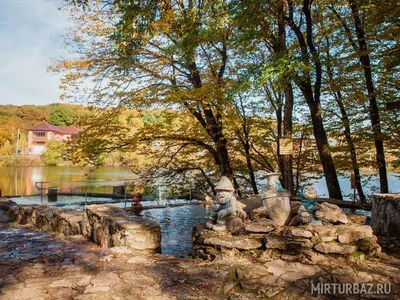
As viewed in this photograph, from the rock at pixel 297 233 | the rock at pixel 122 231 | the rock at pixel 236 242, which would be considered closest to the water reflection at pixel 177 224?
the rock at pixel 122 231

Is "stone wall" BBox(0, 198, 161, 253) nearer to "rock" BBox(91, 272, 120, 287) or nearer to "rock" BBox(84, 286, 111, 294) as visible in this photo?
"rock" BBox(91, 272, 120, 287)

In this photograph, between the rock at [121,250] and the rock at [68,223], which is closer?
the rock at [121,250]

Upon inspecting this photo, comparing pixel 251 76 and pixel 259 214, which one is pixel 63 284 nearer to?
pixel 259 214

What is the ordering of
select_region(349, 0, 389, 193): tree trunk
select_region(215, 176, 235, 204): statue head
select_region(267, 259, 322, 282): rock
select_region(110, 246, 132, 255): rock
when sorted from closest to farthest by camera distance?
select_region(267, 259, 322, 282): rock, select_region(110, 246, 132, 255): rock, select_region(215, 176, 235, 204): statue head, select_region(349, 0, 389, 193): tree trunk

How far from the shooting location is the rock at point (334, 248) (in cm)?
313

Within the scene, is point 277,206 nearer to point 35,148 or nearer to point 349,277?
point 349,277

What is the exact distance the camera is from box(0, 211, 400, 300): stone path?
2430 mm

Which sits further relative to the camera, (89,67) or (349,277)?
(89,67)

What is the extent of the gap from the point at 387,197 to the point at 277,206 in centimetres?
196

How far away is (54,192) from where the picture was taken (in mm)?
14531

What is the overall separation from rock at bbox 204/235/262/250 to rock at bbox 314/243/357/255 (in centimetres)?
66

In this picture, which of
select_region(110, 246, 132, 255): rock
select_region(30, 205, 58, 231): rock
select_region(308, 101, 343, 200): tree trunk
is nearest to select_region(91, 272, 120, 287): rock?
select_region(110, 246, 132, 255): rock

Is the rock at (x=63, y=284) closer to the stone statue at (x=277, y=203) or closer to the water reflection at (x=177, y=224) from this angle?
the water reflection at (x=177, y=224)

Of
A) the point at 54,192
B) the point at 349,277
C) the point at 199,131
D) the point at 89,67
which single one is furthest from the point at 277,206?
the point at 54,192
